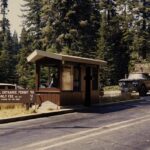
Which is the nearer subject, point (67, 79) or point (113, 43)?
point (67, 79)

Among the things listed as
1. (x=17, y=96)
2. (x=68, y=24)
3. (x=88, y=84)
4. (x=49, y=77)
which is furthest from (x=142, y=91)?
(x=68, y=24)

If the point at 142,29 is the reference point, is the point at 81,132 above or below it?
below

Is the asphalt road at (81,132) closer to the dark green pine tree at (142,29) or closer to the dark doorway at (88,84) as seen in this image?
the dark doorway at (88,84)

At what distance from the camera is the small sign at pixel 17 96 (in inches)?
831

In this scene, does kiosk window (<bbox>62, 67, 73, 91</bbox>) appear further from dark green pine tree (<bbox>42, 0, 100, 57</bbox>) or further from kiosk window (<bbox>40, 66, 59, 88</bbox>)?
dark green pine tree (<bbox>42, 0, 100, 57</bbox>)

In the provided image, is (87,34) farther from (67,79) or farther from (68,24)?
(67,79)

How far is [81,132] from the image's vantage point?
14.2 metres

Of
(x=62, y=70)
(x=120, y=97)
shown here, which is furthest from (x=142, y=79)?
(x=62, y=70)

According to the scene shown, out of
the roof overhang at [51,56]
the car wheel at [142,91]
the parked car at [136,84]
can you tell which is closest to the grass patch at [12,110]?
the roof overhang at [51,56]

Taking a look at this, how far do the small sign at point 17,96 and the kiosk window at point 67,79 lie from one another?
1.86m

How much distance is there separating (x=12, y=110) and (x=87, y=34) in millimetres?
34469

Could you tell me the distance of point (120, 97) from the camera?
2789cm

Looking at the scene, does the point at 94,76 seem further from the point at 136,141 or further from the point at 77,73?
the point at 136,141

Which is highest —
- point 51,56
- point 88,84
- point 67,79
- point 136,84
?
point 51,56
